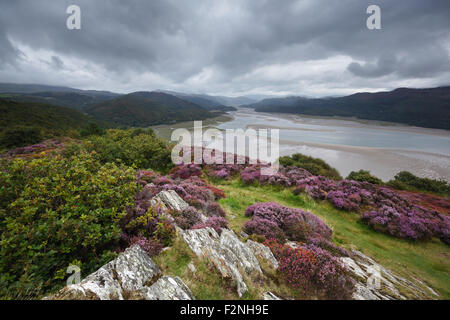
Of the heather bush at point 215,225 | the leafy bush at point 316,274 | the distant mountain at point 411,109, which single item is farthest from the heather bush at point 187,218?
the distant mountain at point 411,109

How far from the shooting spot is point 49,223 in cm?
337

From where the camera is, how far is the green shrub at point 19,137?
22734 mm

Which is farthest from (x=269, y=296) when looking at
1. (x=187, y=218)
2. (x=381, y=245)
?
(x=381, y=245)

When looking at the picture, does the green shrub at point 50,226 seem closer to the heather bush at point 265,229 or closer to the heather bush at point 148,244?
the heather bush at point 148,244

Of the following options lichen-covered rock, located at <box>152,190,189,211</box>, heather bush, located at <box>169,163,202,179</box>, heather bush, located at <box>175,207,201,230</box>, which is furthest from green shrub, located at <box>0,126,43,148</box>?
heather bush, located at <box>175,207,201,230</box>

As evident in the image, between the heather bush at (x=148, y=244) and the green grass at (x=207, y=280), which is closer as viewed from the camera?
the green grass at (x=207, y=280)

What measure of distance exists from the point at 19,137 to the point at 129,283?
34599 millimetres

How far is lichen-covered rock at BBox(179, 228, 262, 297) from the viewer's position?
428 centimetres

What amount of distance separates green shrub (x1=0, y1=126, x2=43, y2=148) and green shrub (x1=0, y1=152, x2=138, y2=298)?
28.2m

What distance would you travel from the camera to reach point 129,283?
3324 millimetres

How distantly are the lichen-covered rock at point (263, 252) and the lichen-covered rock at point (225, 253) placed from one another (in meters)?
0.22
